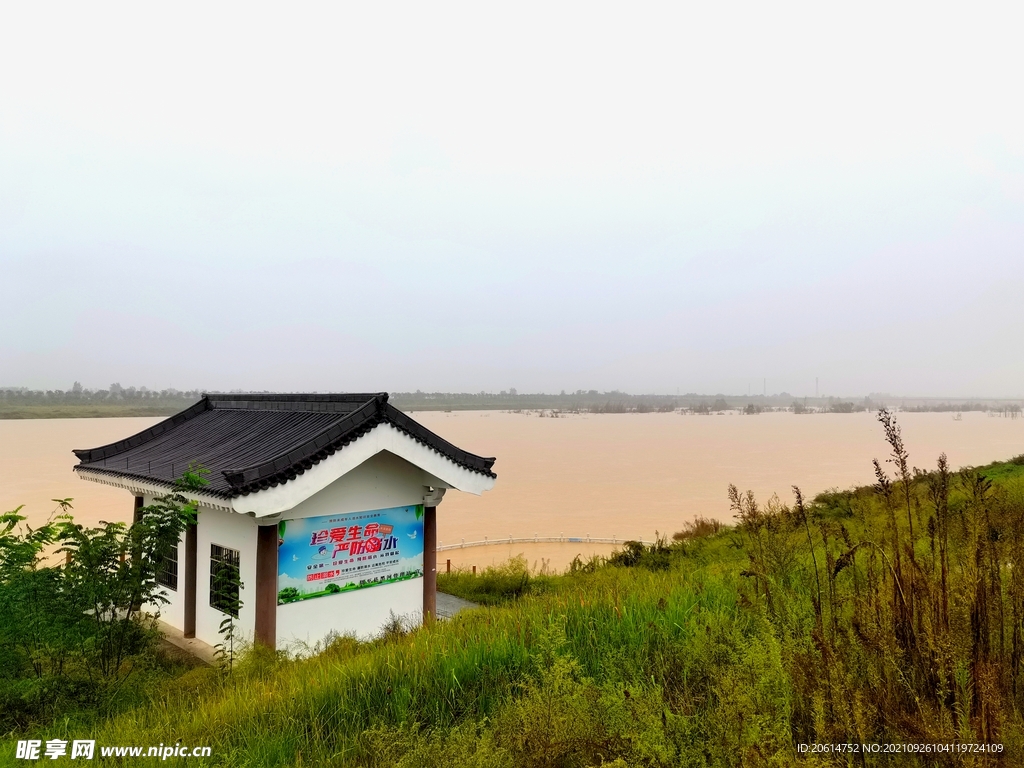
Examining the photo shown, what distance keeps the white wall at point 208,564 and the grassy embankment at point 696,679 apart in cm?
282

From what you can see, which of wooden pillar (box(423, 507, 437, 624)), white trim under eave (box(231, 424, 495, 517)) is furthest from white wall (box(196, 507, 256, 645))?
wooden pillar (box(423, 507, 437, 624))

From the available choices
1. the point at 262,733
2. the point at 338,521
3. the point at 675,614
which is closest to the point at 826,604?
the point at 675,614

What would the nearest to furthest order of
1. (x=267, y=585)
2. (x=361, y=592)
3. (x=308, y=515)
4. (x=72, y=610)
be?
(x=72, y=610) < (x=267, y=585) < (x=308, y=515) < (x=361, y=592)

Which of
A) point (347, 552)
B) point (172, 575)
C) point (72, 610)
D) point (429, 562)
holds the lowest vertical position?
point (172, 575)

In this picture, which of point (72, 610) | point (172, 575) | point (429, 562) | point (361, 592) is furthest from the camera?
point (172, 575)

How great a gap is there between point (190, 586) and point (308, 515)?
2855 millimetres

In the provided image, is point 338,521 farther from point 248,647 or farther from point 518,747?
point 518,747

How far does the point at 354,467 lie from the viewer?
327 inches

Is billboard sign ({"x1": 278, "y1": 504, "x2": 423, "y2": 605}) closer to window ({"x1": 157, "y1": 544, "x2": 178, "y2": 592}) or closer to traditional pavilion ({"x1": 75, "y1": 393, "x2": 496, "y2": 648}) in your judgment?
traditional pavilion ({"x1": 75, "y1": 393, "x2": 496, "y2": 648})

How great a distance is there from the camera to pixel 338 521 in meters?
8.54

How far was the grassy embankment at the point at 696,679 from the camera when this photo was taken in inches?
86.0

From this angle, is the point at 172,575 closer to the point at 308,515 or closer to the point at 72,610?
the point at 308,515

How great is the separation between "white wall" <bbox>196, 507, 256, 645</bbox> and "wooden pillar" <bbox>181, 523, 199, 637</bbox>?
0.14 meters

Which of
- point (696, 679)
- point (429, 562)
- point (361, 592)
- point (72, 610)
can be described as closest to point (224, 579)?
point (361, 592)
